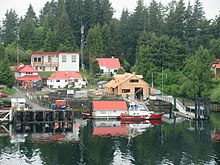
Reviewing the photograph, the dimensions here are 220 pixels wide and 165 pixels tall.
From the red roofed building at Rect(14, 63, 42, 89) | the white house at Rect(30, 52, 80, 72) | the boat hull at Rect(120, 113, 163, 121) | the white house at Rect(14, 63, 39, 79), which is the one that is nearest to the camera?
the boat hull at Rect(120, 113, 163, 121)

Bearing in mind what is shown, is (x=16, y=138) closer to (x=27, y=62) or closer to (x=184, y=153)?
(x=184, y=153)

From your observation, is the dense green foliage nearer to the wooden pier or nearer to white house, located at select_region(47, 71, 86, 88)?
white house, located at select_region(47, 71, 86, 88)

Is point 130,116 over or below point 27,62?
below

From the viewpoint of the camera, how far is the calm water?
46719 mm

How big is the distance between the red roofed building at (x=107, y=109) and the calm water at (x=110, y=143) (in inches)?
126

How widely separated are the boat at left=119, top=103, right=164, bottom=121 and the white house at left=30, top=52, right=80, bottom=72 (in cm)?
3506

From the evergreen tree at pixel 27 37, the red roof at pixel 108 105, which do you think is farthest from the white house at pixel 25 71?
the red roof at pixel 108 105

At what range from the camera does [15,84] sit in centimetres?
9844

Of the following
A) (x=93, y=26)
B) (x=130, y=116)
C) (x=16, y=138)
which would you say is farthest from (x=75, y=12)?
(x=16, y=138)

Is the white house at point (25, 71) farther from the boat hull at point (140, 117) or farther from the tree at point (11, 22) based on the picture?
the tree at point (11, 22)

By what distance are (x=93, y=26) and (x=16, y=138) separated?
6493 centimetres

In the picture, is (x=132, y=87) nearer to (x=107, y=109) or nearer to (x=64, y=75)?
(x=107, y=109)

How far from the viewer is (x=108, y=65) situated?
106312 mm

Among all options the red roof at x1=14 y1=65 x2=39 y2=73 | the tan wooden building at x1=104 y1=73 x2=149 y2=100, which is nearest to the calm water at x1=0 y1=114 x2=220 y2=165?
the tan wooden building at x1=104 y1=73 x2=149 y2=100
